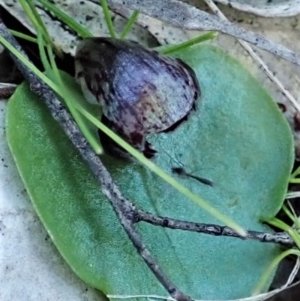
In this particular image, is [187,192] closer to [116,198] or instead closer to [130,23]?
[116,198]

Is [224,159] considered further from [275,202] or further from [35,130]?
[35,130]

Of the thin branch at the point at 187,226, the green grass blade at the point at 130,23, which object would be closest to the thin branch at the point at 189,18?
the green grass blade at the point at 130,23

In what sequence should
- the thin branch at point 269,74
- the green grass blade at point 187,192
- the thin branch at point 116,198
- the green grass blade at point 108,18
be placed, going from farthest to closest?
the thin branch at point 269,74
the green grass blade at point 108,18
the thin branch at point 116,198
the green grass blade at point 187,192

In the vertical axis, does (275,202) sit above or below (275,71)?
below

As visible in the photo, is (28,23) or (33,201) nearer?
(33,201)

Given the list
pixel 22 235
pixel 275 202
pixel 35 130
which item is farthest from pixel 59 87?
pixel 275 202

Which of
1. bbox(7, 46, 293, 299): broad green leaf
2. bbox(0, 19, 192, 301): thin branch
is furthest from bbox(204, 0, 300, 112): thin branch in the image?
bbox(0, 19, 192, 301): thin branch

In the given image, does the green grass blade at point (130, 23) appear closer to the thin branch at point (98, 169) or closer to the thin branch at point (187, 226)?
the thin branch at point (98, 169)
